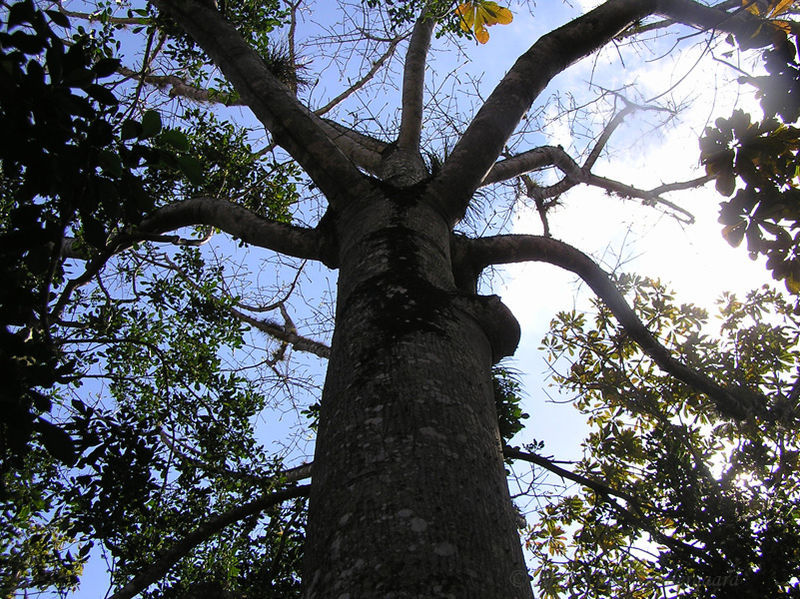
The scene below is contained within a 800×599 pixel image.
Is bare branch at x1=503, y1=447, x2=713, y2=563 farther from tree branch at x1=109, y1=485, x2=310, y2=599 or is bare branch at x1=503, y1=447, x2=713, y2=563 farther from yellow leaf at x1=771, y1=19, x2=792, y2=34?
yellow leaf at x1=771, y1=19, x2=792, y2=34

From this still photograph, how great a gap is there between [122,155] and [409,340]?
1104mm

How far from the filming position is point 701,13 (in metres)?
3.70

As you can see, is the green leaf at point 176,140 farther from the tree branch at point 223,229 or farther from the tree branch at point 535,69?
the tree branch at point 535,69

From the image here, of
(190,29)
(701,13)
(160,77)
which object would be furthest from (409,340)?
(160,77)

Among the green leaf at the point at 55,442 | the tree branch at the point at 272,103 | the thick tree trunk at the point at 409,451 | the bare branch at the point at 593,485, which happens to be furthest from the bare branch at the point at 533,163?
the green leaf at the point at 55,442

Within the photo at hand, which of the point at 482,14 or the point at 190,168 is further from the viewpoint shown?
the point at 482,14

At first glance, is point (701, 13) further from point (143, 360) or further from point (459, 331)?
point (143, 360)

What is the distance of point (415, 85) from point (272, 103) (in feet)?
6.20

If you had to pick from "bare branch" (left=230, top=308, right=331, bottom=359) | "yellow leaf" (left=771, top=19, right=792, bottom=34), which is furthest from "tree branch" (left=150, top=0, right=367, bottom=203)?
"bare branch" (left=230, top=308, right=331, bottom=359)

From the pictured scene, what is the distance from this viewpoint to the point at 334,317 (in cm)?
392

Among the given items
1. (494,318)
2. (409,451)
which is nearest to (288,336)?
(494,318)

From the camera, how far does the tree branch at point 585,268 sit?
10.3 ft

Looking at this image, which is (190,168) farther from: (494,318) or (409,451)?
(494,318)

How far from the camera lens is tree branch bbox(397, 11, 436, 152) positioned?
4348mm
